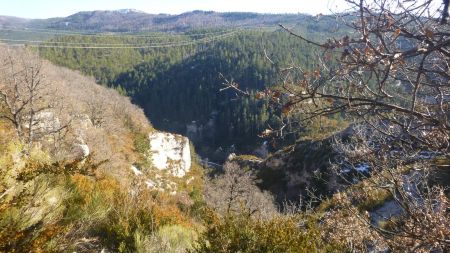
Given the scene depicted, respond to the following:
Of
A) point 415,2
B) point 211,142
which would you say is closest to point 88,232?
point 415,2

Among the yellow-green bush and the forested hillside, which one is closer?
the yellow-green bush

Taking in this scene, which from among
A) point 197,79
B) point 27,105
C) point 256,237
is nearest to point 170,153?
point 27,105

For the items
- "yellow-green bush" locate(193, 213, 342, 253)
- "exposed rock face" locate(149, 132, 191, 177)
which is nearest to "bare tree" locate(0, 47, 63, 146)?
"yellow-green bush" locate(193, 213, 342, 253)

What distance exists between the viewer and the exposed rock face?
132ft

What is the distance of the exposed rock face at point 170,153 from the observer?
1580 inches

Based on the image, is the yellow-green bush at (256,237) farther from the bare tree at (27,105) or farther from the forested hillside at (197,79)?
the forested hillside at (197,79)

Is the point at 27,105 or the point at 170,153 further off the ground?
the point at 27,105

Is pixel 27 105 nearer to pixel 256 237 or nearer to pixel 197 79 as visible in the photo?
pixel 256 237

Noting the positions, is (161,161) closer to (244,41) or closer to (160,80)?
(160,80)

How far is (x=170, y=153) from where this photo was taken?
42.8 m

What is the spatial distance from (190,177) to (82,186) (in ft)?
120

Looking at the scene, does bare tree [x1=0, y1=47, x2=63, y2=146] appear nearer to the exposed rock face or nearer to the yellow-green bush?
the yellow-green bush

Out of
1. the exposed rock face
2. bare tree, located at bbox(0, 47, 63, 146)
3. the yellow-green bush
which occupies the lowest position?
the exposed rock face

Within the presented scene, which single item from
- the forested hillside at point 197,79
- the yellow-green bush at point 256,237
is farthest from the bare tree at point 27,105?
the forested hillside at point 197,79
